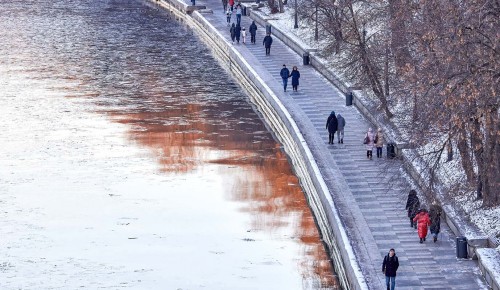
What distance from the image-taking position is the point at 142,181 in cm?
4456

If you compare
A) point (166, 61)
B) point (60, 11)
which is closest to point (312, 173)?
point (166, 61)

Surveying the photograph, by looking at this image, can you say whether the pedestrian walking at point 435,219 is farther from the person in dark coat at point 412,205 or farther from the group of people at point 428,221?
the person in dark coat at point 412,205

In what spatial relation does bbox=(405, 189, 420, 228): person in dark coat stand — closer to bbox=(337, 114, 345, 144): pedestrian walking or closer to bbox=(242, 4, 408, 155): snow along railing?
bbox=(242, 4, 408, 155): snow along railing

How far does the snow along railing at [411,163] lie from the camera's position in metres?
31.3

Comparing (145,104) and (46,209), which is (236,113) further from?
(46,209)

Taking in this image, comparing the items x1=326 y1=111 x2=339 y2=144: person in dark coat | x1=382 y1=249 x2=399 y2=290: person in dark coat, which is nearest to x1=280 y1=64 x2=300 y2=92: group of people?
x1=326 y1=111 x2=339 y2=144: person in dark coat

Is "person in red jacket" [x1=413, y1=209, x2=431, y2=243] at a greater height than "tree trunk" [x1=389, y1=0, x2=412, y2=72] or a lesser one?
lesser

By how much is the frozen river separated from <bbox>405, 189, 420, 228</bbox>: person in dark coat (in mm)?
2579

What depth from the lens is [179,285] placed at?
34.0 meters

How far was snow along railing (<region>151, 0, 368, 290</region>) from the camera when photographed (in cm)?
3294

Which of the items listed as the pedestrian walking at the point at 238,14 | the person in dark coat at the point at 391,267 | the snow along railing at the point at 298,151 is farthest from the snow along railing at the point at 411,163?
the pedestrian walking at the point at 238,14

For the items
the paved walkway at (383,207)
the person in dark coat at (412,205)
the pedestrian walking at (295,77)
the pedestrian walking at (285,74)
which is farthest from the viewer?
the pedestrian walking at (295,77)

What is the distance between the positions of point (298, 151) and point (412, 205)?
11.2 metres

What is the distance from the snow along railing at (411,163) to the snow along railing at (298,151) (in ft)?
8.20
